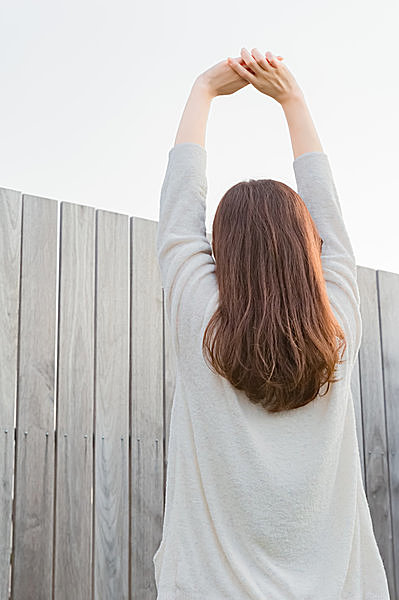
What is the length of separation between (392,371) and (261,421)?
232 cm

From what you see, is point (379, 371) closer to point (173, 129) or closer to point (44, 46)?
point (173, 129)

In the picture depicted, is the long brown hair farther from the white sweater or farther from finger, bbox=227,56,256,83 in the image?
→ finger, bbox=227,56,256,83

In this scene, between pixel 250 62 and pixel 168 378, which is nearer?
pixel 250 62

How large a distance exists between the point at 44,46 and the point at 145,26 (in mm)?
469

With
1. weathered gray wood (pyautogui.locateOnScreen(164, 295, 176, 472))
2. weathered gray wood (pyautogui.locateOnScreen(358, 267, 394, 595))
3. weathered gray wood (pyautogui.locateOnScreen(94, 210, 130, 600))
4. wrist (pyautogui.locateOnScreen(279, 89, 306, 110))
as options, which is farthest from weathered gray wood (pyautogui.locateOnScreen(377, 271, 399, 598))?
wrist (pyautogui.locateOnScreen(279, 89, 306, 110))

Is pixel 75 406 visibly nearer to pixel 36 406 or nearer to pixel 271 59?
pixel 36 406

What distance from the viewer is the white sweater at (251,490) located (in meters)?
1.29

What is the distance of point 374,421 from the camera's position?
3.41m

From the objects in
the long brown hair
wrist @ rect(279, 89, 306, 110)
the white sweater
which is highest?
wrist @ rect(279, 89, 306, 110)

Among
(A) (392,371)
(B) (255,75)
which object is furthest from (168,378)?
(B) (255,75)

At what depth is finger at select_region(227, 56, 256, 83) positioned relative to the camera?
167 centimetres

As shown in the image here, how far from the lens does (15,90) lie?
3486mm

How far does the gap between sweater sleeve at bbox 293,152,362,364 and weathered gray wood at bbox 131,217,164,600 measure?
1215 mm

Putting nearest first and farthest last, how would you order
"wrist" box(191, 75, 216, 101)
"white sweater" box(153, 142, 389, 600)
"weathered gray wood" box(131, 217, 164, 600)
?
"white sweater" box(153, 142, 389, 600)
"wrist" box(191, 75, 216, 101)
"weathered gray wood" box(131, 217, 164, 600)
